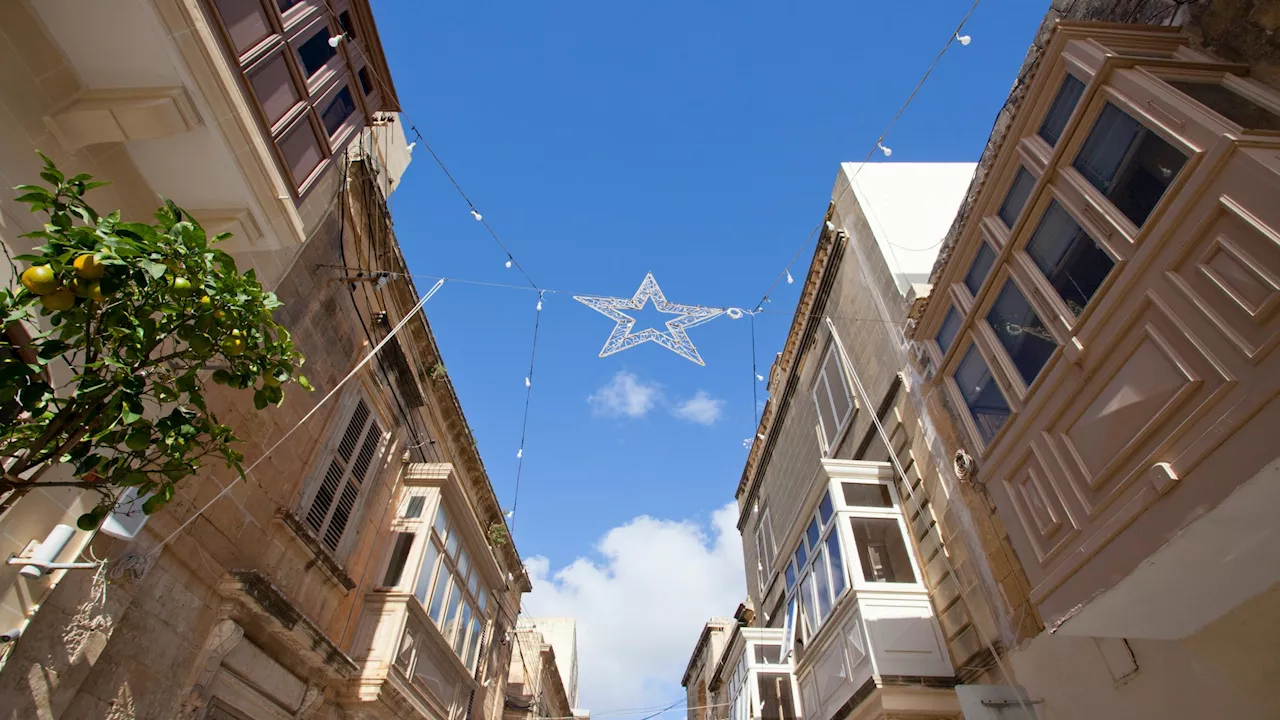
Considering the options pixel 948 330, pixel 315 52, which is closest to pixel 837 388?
pixel 948 330

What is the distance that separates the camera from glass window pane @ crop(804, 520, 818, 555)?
11.2m

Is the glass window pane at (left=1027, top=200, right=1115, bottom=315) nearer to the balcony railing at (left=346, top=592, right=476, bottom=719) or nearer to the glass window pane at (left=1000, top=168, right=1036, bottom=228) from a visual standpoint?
the glass window pane at (left=1000, top=168, right=1036, bottom=228)

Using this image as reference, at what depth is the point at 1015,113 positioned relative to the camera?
701 centimetres

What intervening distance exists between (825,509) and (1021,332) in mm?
5144

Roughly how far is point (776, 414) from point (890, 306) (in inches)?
301

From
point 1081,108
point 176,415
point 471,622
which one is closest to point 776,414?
point 471,622

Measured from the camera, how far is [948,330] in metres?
8.37

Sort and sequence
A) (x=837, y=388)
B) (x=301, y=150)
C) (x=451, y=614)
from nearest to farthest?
(x=301, y=150), (x=451, y=614), (x=837, y=388)

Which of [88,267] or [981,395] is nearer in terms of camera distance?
[88,267]

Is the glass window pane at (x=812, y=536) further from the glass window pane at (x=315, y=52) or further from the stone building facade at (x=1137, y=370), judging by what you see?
the glass window pane at (x=315, y=52)

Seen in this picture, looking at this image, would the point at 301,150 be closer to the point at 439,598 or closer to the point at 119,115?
the point at 119,115

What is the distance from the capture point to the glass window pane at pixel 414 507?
11.2 metres

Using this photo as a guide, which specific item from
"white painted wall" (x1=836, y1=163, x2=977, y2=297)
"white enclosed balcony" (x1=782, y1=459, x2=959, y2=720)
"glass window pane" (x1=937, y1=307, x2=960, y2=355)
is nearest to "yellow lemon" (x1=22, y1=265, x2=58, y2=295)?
"glass window pane" (x1=937, y1=307, x2=960, y2=355)

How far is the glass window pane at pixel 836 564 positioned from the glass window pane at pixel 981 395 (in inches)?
131
